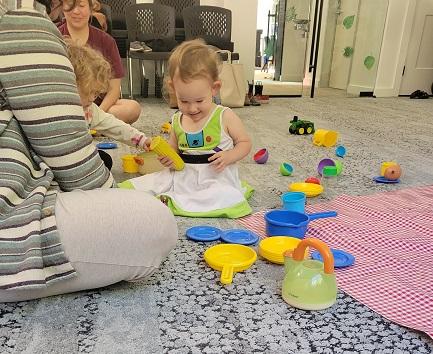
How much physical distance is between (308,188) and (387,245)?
349 millimetres

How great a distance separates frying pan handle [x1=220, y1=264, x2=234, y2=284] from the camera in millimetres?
745

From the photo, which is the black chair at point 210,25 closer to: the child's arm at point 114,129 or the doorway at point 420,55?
the child's arm at point 114,129

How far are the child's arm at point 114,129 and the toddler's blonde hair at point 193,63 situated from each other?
0.64 feet

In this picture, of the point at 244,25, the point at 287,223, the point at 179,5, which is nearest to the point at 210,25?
the point at 179,5

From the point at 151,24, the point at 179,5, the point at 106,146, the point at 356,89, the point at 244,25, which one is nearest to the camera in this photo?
the point at 106,146

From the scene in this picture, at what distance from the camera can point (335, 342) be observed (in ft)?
1.98

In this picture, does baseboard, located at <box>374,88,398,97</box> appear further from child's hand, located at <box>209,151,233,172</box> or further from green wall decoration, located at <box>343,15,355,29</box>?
child's hand, located at <box>209,151,233,172</box>

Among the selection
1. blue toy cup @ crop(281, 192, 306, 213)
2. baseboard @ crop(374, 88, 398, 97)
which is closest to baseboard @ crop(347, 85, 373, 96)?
baseboard @ crop(374, 88, 398, 97)

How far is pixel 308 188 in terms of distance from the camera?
Result: 47.6 inches

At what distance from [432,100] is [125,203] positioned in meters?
3.80

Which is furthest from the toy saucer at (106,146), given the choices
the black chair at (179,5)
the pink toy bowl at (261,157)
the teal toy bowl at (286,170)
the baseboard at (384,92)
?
the baseboard at (384,92)

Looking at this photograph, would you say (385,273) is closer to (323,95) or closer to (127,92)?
(127,92)

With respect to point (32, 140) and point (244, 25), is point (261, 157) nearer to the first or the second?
point (32, 140)

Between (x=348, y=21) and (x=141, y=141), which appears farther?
(x=348, y=21)
